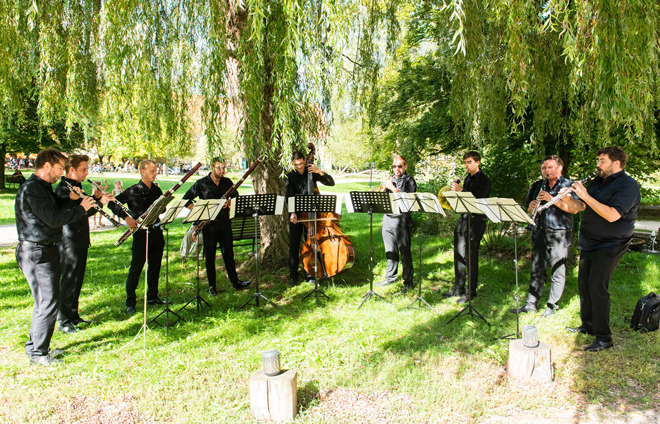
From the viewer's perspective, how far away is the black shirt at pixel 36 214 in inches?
147

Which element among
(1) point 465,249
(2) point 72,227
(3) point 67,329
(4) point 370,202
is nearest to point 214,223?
(2) point 72,227

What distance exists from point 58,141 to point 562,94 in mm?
18860

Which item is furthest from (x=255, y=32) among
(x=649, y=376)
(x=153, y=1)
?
(x=649, y=376)

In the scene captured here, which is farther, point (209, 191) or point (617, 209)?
point (209, 191)

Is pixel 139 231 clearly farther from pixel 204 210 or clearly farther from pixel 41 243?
pixel 41 243

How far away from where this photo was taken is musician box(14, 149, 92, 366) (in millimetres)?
3756

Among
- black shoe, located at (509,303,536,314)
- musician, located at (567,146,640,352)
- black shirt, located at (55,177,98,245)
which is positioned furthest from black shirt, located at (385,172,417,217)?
black shirt, located at (55,177,98,245)

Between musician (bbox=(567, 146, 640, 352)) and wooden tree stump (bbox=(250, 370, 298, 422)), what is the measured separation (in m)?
2.92

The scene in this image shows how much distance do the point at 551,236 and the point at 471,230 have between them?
0.89 m

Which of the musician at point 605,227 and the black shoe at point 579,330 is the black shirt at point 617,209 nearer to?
the musician at point 605,227

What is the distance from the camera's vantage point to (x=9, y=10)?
194 inches

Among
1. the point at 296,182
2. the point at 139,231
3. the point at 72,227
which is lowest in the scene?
the point at 139,231

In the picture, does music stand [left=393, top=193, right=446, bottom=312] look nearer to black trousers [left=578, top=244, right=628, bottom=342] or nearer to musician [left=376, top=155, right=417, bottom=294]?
musician [left=376, top=155, right=417, bottom=294]

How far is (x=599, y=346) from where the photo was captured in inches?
160
